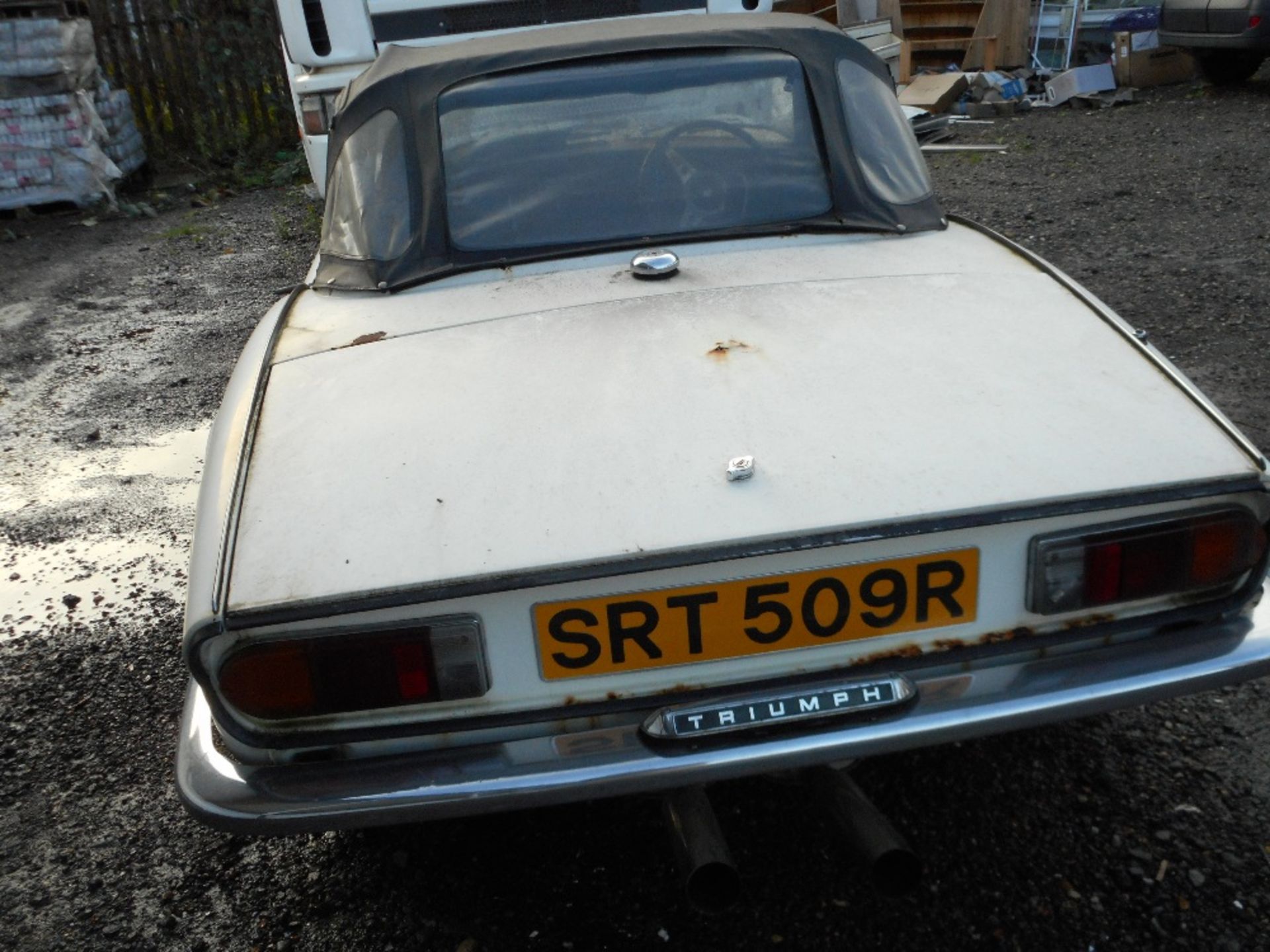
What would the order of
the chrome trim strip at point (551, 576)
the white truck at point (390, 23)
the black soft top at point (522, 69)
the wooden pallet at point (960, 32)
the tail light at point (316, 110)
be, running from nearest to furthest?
the chrome trim strip at point (551, 576) → the black soft top at point (522, 69) → the white truck at point (390, 23) → the tail light at point (316, 110) → the wooden pallet at point (960, 32)

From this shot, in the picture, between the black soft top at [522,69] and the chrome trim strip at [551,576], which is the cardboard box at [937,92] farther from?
the chrome trim strip at [551,576]

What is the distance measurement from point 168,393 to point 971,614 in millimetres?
4182

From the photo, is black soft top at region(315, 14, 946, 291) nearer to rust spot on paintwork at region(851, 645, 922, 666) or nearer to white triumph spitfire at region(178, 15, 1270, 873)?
white triumph spitfire at region(178, 15, 1270, 873)

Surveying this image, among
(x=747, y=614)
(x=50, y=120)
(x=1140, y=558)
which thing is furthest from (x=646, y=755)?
(x=50, y=120)

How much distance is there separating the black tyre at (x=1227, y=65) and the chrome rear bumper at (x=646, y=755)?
9482 mm

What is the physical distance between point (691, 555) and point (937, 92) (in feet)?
31.1

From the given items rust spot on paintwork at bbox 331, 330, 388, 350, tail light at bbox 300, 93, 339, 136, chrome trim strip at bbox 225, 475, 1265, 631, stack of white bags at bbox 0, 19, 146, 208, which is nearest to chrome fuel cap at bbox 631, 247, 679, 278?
rust spot on paintwork at bbox 331, 330, 388, 350

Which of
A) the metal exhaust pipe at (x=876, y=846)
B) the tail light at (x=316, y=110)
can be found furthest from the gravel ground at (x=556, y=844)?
the tail light at (x=316, y=110)

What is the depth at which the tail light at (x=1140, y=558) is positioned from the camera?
1729mm

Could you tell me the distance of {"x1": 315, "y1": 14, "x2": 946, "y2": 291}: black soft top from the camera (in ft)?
8.52

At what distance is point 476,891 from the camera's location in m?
2.17

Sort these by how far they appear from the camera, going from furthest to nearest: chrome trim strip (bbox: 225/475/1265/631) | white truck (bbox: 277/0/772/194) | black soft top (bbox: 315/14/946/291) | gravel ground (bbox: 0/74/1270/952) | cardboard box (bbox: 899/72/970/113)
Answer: cardboard box (bbox: 899/72/970/113)
white truck (bbox: 277/0/772/194)
black soft top (bbox: 315/14/946/291)
gravel ground (bbox: 0/74/1270/952)
chrome trim strip (bbox: 225/475/1265/631)

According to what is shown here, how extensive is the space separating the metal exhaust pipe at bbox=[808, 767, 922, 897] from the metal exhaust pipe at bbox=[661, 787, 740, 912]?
19 cm

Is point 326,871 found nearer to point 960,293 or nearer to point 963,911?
point 963,911
